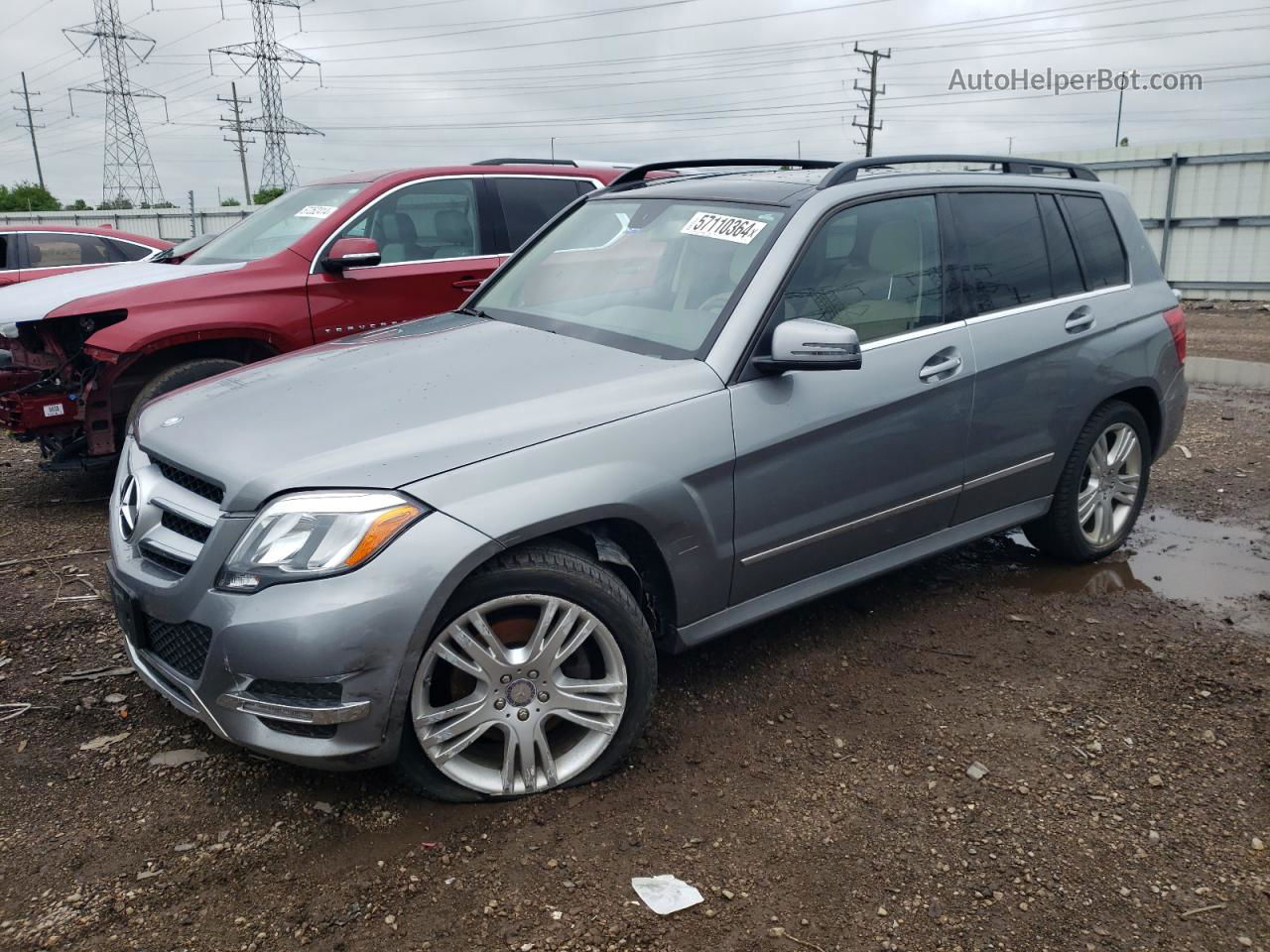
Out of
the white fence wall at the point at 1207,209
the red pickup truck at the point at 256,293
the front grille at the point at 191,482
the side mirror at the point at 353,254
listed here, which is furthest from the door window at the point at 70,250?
the white fence wall at the point at 1207,209

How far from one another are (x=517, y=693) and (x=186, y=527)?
1013mm

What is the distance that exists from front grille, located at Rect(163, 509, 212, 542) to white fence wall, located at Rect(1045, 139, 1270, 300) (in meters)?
17.7

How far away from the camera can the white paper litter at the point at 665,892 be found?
2539mm

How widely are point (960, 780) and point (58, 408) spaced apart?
4939 mm

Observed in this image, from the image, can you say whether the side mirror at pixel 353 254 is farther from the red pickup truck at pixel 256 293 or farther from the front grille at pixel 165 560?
the front grille at pixel 165 560

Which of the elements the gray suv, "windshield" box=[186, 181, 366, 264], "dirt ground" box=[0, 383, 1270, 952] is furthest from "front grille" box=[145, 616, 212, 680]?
"windshield" box=[186, 181, 366, 264]

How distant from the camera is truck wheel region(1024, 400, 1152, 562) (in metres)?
4.53

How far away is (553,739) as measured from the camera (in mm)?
3031

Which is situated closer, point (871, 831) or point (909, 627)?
point (871, 831)

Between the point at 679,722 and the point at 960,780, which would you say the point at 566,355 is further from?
the point at 960,780

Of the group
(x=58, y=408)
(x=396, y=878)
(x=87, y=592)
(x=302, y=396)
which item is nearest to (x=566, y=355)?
(x=302, y=396)

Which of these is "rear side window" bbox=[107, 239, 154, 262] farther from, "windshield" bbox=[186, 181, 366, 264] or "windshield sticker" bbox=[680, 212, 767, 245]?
"windshield sticker" bbox=[680, 212, 767, 245]

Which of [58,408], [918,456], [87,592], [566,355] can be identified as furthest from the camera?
[58,408]

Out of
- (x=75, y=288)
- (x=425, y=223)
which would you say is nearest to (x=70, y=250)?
(x=75, y=288)
